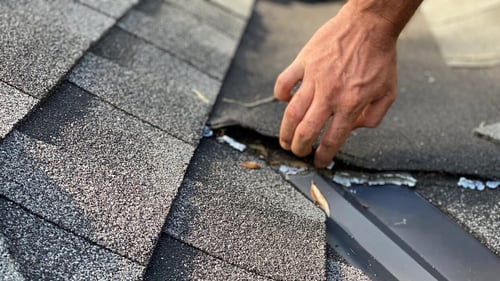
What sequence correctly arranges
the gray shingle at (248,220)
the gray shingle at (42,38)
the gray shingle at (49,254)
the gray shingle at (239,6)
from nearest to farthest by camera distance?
1. the gray shingle at (49,254)
2. the gray shingle at (248,220)
3. the gray shingle at (42,38)
4. the gray shingle at (239,6)

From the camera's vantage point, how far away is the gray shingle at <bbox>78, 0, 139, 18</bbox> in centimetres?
196

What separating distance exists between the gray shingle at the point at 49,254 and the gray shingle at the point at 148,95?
531mm

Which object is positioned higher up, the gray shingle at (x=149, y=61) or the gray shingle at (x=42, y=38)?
the gray shingle at (x=42, y=38)

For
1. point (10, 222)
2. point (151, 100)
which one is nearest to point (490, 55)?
point (151, 100)

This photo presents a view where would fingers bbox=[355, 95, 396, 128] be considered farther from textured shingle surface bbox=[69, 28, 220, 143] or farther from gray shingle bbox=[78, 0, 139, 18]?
gray shingle bbox=[78, 0, 139, 18]

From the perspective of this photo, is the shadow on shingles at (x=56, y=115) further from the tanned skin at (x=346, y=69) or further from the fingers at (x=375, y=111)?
the fingers at (x=375, y=111)

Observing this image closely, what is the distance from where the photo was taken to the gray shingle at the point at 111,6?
1.96 meters

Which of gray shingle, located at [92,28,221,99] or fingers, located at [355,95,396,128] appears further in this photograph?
gray shingle, located at [92,28,221,99]

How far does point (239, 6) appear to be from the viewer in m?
2.84

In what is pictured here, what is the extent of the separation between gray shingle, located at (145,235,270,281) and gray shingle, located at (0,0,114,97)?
52cm

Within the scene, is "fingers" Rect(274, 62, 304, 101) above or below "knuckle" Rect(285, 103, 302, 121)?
above

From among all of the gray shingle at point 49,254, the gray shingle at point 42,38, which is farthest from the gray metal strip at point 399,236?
the gray shingle at point 42,38

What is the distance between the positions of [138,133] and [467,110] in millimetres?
1317

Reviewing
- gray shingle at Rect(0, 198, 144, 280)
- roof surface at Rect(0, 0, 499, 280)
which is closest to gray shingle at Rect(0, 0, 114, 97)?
roof surface at Rect(0, 0, 499, 280)
